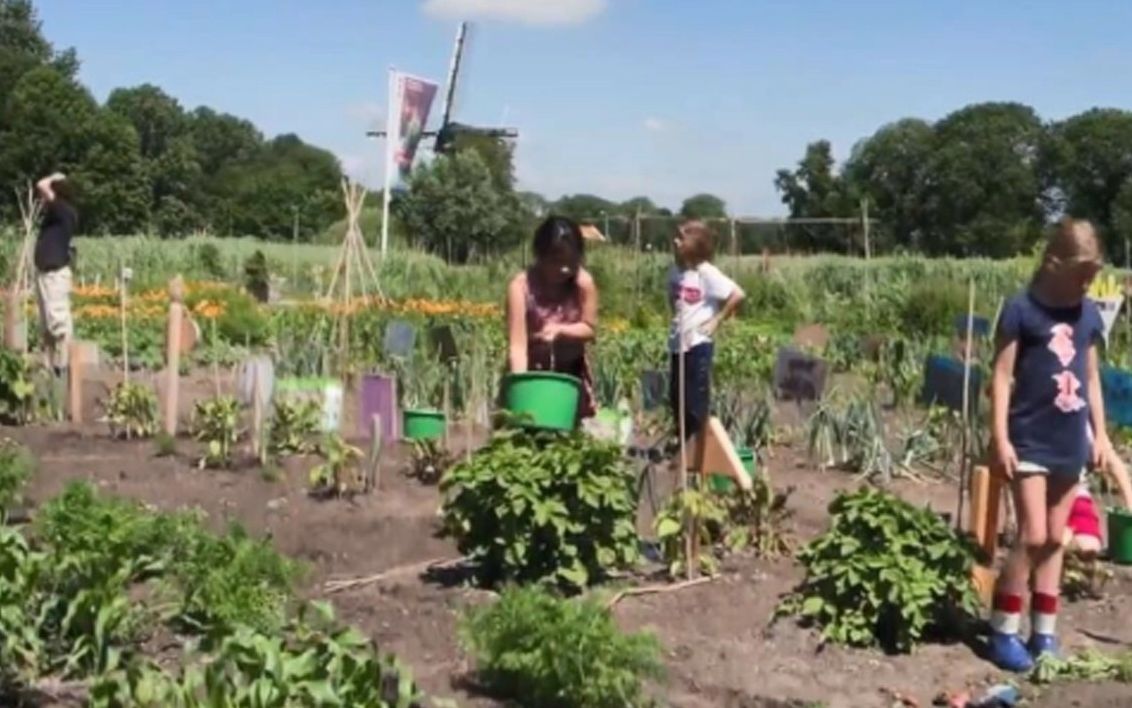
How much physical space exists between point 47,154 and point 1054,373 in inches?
2052

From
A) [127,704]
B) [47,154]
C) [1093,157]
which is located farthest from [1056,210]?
[127,704]

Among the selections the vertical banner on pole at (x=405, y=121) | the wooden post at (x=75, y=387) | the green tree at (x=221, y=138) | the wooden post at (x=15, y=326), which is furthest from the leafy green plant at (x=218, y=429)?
the green tree at (x=221, y=138)

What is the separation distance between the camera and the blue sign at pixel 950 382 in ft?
22.3

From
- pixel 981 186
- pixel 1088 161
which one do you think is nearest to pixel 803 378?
pixel 981 186

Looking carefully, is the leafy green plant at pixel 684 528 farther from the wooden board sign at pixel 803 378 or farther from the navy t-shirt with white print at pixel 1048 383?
the wooden board sign at pixel 803 378

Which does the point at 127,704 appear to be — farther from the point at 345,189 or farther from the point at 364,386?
the point at 345,189

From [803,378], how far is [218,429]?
11.4ft

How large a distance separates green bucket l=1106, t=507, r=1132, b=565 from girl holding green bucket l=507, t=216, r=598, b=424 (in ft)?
6.84

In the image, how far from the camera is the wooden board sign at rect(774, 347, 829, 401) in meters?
9.62

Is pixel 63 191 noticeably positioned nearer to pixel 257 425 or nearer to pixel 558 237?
pixel 257 425

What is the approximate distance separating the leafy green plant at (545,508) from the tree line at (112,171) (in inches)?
1430

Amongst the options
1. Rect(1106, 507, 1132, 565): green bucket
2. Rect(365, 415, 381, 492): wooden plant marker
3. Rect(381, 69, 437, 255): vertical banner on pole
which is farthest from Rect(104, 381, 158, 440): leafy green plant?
Rect(381, 69, 437, 255): vertical banner on pole

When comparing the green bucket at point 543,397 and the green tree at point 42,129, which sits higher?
the green tree at point 42,129

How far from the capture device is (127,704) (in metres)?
3.42
